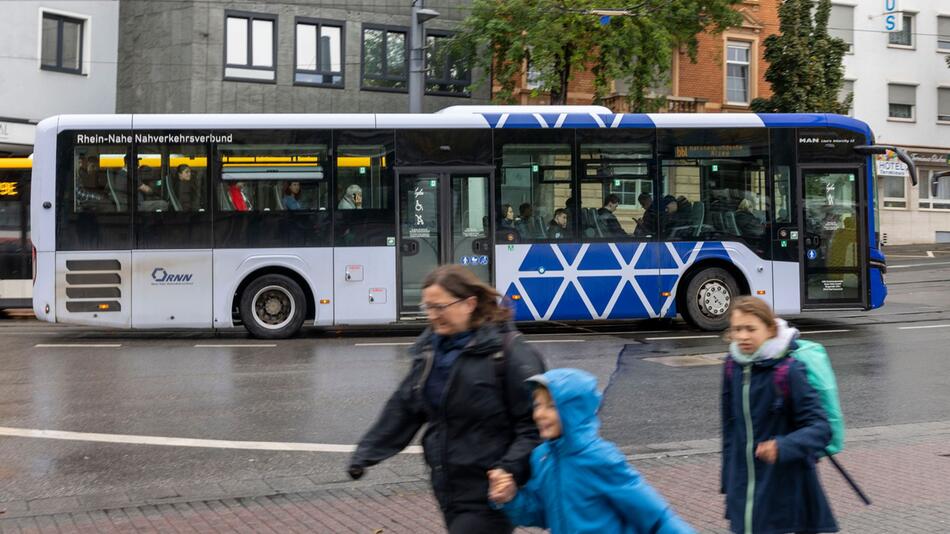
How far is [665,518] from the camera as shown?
3404 mm

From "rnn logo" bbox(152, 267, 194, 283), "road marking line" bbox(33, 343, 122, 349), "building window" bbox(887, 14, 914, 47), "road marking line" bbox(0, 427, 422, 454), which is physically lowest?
"road marking line" bbox(0, 427, 422, 454)

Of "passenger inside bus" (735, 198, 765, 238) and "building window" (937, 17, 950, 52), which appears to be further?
"building window" (937, 17, 950, 52)

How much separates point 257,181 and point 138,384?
4.91m

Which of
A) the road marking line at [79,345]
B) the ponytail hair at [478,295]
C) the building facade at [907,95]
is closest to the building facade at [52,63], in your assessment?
the road marking line at [79,345]

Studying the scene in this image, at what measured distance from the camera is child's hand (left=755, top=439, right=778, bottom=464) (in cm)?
393

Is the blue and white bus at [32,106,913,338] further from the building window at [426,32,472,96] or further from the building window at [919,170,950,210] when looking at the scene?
the building window at [919,170,950,210]

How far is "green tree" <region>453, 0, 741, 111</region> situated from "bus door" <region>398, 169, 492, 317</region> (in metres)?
10.4

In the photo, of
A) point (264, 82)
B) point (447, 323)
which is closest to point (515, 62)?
point (264, 82)

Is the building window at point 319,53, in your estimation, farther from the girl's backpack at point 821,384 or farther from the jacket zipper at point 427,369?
the girl's backpack at point 821,384

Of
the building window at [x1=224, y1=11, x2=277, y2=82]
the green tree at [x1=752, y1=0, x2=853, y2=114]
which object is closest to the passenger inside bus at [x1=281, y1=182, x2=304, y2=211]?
the building window at [x1=224, y1=11, x2=277, y2=82]

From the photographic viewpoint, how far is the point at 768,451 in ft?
12.9

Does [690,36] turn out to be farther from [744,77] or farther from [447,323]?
[447,323]

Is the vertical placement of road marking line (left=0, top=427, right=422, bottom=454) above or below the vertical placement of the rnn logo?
below

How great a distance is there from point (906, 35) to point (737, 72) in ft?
33.4
